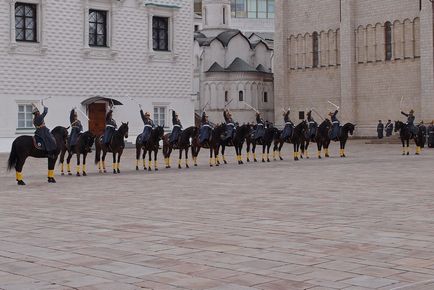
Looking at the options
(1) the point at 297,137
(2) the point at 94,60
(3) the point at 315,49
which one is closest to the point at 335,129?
(1) the point at 297,137

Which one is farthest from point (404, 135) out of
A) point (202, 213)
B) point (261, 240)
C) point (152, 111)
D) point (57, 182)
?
point (261, 240)

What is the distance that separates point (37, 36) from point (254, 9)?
57073mm

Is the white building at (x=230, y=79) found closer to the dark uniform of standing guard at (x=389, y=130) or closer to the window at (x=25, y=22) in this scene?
the dark uniform of standing guard at (x=389, y=130)

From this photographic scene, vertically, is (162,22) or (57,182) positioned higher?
(162,22)

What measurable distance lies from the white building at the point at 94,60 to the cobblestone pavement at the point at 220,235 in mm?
18385

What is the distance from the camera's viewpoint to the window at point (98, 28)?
37438 millimetres

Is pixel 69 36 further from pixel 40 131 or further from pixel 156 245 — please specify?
pixel 156 245

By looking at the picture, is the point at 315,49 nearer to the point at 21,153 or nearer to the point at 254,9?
the point at 254,9

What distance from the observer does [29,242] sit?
8.87m

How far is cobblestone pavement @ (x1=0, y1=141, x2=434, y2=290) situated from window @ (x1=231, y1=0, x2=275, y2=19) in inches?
2895

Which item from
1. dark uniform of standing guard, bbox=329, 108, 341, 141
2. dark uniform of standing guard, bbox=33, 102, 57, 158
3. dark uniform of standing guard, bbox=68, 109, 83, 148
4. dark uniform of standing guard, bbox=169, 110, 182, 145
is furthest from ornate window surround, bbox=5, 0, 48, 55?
dark uniform of standing guard, bbox=33, 102, 57, 158

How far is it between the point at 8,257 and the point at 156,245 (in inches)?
63.7

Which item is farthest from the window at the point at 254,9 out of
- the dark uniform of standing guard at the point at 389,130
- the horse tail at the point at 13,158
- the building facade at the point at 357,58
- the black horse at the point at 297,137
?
the horse tail at the point at 13,158

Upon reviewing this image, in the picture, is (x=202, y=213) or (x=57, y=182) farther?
(x=57, y=182)
